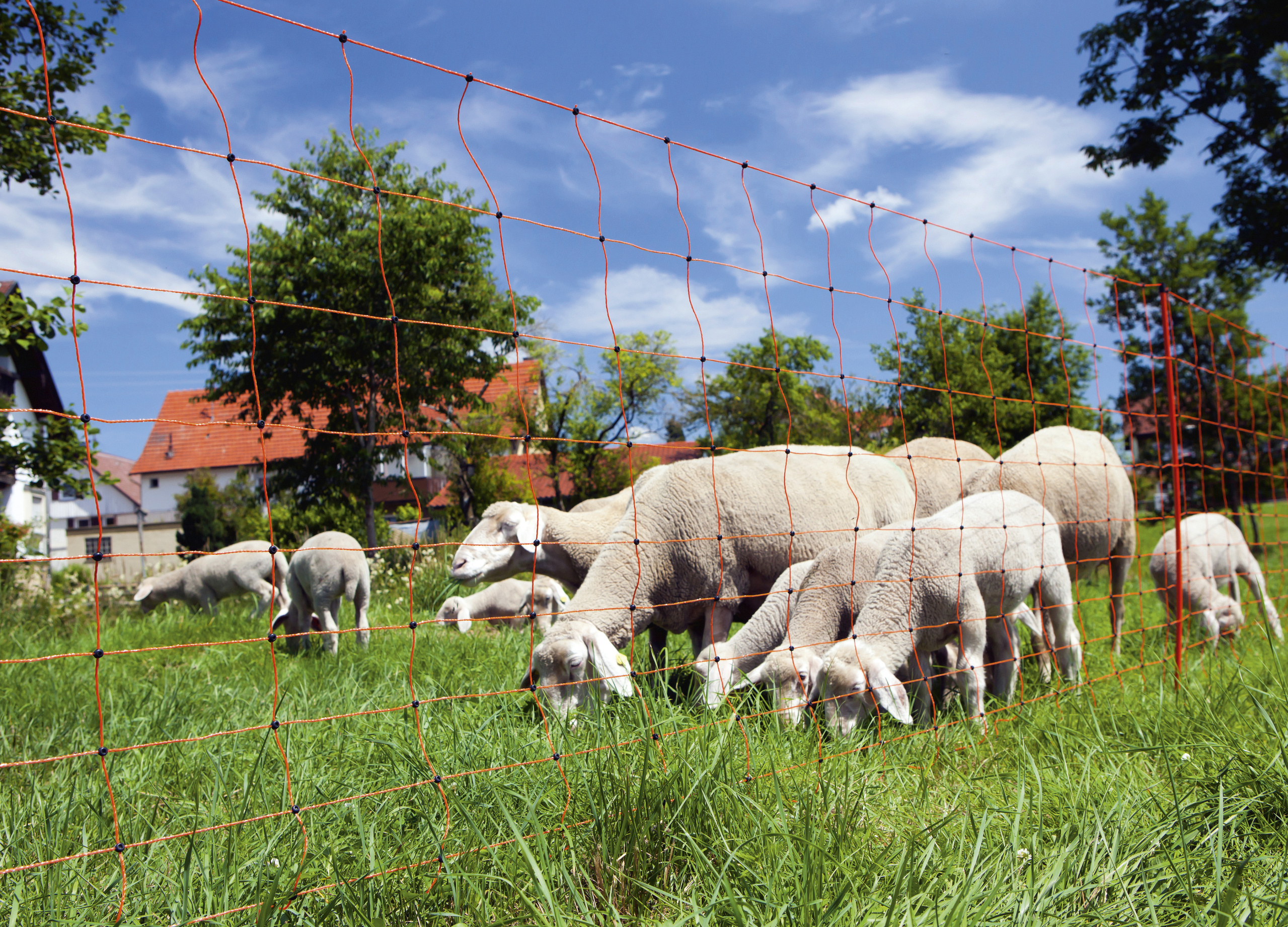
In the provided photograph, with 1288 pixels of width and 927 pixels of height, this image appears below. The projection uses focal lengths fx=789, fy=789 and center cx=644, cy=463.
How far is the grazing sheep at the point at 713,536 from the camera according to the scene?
4.64 m

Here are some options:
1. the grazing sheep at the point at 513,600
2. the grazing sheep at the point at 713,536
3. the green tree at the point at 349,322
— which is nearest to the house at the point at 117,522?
the green tree at the point at 349,322

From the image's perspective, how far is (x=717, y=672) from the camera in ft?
12.1

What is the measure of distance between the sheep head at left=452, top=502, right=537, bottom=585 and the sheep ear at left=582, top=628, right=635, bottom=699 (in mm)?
2191

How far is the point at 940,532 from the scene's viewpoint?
14.6 ft

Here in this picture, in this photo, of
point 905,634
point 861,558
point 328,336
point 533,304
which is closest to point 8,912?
point 905,634

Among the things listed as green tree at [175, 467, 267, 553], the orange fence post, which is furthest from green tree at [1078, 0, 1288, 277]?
green tree at [175, 467, 267, 553]

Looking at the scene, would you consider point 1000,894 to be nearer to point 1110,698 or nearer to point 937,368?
point 1110,698

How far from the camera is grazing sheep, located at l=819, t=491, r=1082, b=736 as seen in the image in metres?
3.62

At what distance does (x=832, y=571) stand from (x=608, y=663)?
5.05 ft

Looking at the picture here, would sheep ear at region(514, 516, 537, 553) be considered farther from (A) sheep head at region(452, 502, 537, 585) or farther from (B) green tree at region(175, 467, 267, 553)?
(B) green tree at region(175, 467, 267, 553)

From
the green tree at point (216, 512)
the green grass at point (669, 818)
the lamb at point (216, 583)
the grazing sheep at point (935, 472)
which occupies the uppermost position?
the green tree at point (216, 512)

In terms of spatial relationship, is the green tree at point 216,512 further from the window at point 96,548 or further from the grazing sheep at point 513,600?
the grazing sheep at point 513,600

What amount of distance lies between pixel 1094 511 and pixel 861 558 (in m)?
3.35

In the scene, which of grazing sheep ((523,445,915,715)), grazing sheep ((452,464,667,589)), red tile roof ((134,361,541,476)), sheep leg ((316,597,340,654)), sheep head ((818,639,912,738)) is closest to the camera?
sheep head ((818,639,912,738))
